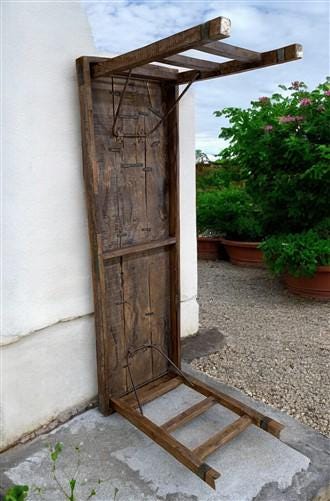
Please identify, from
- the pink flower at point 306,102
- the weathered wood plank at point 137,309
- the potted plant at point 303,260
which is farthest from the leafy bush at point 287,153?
the weathered wood plank at point 137,309

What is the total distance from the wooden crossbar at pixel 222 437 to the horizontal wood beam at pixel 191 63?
5.25 feet

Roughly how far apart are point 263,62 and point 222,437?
157 cm

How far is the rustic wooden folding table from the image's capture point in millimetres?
1939

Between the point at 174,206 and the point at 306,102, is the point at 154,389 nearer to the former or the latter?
the point at 174,206

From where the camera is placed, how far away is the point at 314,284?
4254 millimetres

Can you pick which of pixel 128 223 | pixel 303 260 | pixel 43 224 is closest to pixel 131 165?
pixel 128 223

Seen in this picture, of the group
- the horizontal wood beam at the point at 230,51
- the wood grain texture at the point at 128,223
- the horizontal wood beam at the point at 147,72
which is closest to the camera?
the horizontal wood beam at the point at 230,51

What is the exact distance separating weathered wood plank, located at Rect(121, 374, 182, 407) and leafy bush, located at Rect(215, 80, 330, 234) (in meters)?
2.50

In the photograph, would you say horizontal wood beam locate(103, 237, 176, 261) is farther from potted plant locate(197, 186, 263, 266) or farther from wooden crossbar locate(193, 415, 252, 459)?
potted plant locate(197, 186, 263, 266)

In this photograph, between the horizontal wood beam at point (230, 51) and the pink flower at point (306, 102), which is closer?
the horizontal wood beam at point (230, 51)

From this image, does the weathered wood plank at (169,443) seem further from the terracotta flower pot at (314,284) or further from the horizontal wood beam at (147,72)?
the terracotta flower pot at (314,284)

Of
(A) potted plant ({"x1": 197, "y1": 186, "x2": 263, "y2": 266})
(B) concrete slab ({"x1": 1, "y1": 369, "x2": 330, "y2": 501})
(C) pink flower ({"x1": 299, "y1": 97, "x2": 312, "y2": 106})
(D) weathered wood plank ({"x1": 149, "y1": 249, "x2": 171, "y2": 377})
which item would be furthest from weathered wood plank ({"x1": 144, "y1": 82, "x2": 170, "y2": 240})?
(A) potted plant ({"x1": 197, "y1": 186, "x2": 263, "y2": 266})

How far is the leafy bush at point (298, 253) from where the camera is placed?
3.98 m

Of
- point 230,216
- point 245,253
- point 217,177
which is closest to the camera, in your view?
point 245,253
